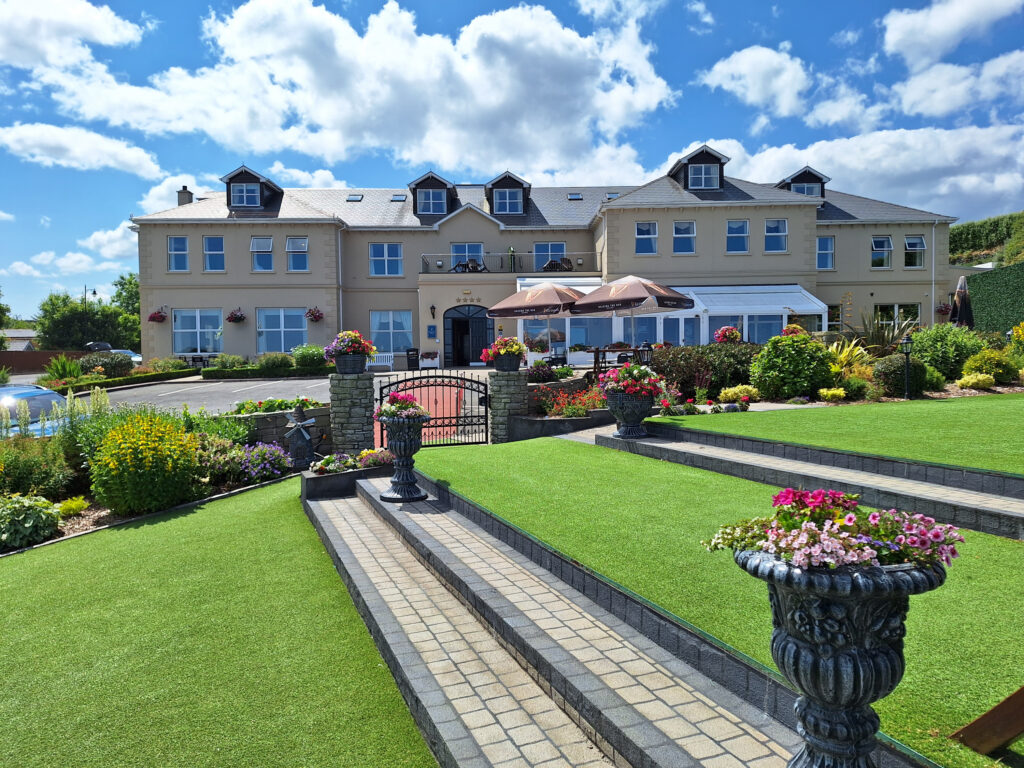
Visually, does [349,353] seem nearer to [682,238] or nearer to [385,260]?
[682,238]

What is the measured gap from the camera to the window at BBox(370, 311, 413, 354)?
31.6 meters

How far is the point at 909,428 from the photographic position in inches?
362

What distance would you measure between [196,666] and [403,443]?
429 centimetres

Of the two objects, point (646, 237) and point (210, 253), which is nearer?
point (646, 237)

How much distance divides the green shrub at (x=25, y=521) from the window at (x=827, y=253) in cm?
2997

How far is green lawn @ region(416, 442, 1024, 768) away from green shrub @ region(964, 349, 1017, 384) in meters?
10.4

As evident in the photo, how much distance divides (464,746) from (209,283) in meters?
30.9

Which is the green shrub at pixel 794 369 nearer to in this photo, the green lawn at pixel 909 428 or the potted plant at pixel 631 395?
the green lawn at pixel 909 428

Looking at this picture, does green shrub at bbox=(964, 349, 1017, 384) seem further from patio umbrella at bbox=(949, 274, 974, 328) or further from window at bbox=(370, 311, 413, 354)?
window at bbox=(370, 311, 413, 354)

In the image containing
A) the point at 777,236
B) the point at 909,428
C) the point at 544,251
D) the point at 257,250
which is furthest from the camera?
the point at 544,251

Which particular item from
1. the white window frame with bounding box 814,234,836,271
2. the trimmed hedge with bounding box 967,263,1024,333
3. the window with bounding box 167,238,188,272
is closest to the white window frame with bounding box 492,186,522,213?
the white window frame with bounding box 814,234,836,271

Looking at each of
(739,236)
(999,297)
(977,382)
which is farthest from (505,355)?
(999,297)

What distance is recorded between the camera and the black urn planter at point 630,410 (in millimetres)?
10648

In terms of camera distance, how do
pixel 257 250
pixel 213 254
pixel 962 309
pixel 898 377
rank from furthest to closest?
pixel 257 250, pixel 213 254, pixel 962 309, pixel 898 377
